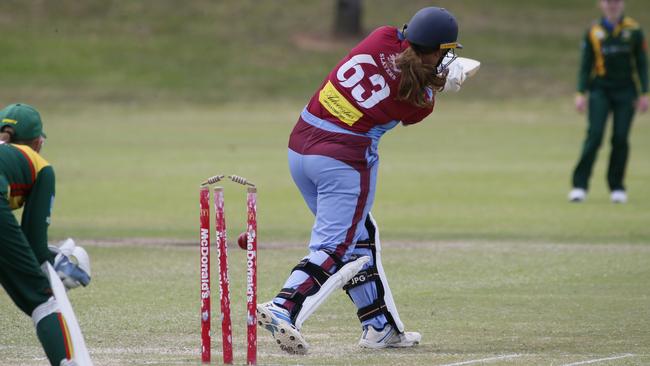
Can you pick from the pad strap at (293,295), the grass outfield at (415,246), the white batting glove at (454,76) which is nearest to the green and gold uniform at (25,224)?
the grass outfield at (415,246)

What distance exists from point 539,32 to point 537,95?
8.87 m

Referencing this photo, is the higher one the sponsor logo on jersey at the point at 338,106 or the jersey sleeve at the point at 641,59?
the sponsor logo on jersey at the point at 338,106

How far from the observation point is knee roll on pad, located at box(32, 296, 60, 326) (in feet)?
18.6

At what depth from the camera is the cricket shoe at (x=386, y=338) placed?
712cm

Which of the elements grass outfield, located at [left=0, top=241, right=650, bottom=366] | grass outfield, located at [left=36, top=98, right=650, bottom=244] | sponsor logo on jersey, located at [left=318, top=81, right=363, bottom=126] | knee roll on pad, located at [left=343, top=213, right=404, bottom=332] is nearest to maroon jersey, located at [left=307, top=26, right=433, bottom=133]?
sponsor logo on jersey, located at [left=318, top=81, right=363, bottom=126]

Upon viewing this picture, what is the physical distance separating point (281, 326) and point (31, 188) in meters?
1.47

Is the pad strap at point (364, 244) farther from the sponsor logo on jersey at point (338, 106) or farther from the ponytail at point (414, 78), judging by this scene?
the ponytail at point (414, 78)

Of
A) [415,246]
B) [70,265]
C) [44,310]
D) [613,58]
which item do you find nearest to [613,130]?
[613,58]

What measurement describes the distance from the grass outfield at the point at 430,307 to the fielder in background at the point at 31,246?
846 millimetres

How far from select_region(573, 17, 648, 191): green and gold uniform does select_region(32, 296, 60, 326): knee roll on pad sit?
35.6ft

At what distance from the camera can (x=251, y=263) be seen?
625 cm

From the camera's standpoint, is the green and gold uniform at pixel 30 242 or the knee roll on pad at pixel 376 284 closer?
the green and gold uniform at pixel 30 242

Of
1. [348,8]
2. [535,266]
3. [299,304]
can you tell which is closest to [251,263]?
[299,304]

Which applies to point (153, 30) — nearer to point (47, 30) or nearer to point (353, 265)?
point (47, 30)
